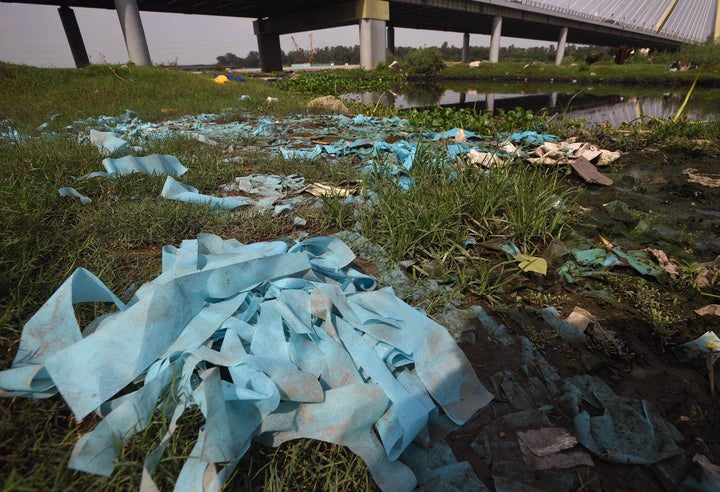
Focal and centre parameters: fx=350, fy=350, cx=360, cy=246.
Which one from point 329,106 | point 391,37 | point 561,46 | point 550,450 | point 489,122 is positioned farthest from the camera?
point 391,37

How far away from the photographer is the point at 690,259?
1.94 meters

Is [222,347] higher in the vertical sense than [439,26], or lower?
lower

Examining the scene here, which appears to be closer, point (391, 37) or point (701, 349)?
point (701, 349)

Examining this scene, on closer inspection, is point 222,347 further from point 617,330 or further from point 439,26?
point 439,26

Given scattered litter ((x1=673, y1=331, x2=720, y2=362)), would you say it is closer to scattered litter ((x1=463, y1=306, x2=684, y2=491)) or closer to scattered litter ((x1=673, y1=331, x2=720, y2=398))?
scattered litter ((x1=673, y1=331, x2=720, y2=398))

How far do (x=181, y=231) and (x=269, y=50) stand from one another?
36.2 metres

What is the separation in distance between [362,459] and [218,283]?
778 millimetres

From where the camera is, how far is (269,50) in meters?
32.5

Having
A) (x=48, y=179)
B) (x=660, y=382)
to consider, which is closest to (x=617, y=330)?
(x=660, y=382)

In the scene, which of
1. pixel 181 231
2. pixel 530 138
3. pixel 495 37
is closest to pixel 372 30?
pixel 495 37

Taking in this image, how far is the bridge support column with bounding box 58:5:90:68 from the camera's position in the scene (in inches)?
840

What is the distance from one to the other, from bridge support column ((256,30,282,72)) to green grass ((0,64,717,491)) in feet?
110

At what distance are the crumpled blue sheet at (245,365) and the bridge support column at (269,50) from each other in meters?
36.2

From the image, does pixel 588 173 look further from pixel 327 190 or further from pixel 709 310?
pixel 327 190
